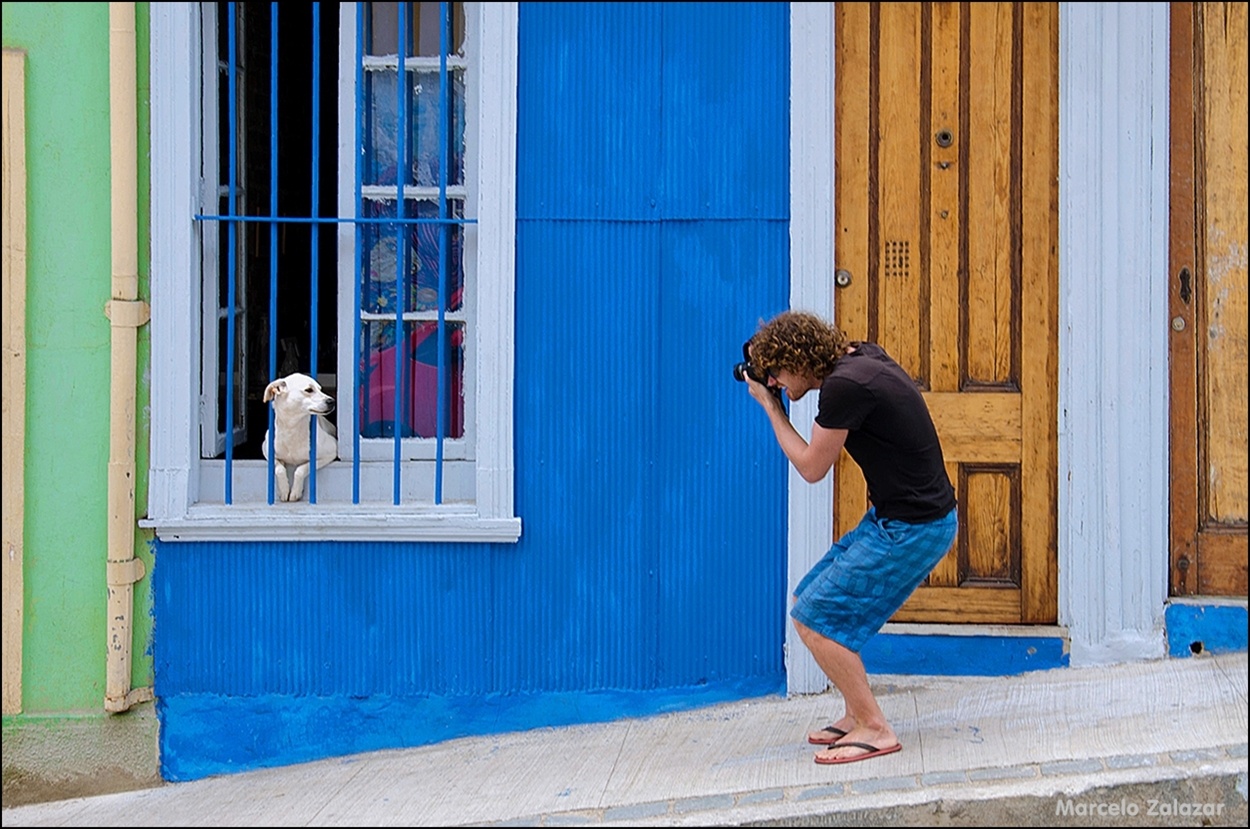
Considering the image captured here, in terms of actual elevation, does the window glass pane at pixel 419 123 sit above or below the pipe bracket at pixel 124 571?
above

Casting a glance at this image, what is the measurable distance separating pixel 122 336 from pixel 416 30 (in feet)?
5.10

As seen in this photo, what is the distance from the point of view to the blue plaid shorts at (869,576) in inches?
170

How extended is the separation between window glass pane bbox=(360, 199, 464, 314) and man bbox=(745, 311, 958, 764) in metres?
1.45

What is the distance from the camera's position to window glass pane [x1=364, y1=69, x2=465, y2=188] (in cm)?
536

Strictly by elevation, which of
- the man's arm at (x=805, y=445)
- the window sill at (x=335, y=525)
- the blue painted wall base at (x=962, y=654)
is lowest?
the blue painted wall base at (x=962, y=654)

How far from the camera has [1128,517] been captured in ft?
16.9

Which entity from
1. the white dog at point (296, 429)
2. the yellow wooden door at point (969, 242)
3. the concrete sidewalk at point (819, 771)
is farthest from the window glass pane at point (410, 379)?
the yellow wooden door at point (969, 242)

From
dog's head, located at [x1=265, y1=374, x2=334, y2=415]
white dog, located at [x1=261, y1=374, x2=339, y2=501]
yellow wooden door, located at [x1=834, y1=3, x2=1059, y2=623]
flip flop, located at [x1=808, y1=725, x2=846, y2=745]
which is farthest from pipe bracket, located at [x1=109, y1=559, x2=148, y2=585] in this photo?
yellow wooden door, located at [x1=834, y1=3, x2=1059, y2=623]

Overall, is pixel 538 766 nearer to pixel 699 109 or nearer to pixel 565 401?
pixel 565 401

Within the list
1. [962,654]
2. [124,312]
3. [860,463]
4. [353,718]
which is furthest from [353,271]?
[962,654]

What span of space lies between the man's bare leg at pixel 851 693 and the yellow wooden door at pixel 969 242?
2.81 feet

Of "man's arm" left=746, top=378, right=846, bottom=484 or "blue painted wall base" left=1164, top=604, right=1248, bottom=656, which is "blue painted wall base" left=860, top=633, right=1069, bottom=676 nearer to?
"blue painted wall base" left=1164, top=604, right=1248, bottom=656

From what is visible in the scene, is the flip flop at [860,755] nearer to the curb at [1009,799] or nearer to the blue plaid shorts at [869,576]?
the curb at [1009,799]

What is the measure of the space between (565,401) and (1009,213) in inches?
69.6
